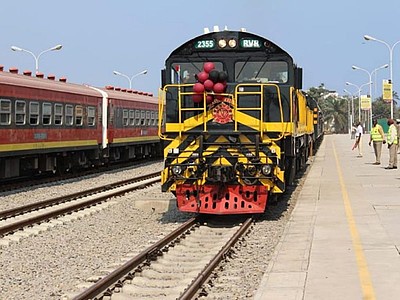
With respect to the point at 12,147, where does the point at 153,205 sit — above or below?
below

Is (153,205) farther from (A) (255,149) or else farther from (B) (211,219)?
(A) (255,149)

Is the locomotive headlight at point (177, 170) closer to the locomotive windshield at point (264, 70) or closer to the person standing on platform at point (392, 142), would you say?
the locomotive windshield at point (264, 70)

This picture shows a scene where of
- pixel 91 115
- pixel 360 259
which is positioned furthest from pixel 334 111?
pixel 360 259

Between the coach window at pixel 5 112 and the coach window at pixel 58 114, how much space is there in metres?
3.48

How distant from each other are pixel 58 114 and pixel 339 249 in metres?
14.9

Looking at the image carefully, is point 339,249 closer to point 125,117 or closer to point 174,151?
point 174,151

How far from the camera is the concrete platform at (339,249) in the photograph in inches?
288

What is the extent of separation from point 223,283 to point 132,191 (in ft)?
37.3

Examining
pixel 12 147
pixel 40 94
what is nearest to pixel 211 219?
pixel 12 147

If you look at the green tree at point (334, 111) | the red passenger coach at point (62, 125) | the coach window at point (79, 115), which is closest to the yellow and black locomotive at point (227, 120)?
the red passenger coach at point (62, 125)

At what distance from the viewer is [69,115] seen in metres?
24.0

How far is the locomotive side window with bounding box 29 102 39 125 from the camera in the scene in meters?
20.7

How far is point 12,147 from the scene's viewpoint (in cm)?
1944

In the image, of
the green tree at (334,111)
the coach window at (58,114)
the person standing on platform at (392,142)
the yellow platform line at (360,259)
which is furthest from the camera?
the green tree at (334,111)
